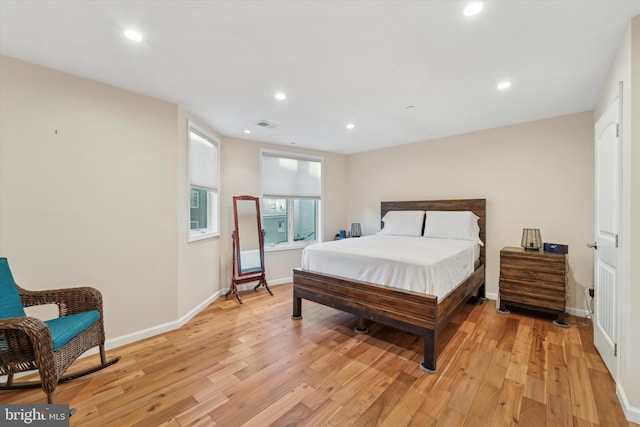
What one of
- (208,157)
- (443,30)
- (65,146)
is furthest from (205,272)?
(443,30)

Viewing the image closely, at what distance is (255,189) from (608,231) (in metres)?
4.08

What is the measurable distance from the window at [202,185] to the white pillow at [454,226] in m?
3.19

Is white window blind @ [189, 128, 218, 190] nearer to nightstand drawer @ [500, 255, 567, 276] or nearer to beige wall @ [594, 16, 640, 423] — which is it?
beige wall @ [594, 16, 640, 423]

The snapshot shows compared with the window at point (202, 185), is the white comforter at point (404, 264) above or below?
below

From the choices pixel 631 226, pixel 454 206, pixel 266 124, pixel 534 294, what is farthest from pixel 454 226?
pixel 266 124

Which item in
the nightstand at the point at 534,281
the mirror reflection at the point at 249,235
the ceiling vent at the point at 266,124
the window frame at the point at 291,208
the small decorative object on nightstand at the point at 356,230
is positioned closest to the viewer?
the nightstand at the point at 534,281

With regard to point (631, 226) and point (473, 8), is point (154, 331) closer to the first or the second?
point (473, 8)

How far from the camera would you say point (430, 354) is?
2.08m

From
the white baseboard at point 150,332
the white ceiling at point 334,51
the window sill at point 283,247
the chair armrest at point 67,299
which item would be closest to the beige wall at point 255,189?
the window sill at point 283,247

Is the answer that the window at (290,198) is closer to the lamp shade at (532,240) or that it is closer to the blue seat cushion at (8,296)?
the blue seat cushion at (8,296)

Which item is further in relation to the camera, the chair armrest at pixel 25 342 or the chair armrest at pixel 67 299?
the chair armrest at pixel 67 299

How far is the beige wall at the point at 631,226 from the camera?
1.58 m

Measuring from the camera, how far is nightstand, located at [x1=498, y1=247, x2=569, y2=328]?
2875 mm

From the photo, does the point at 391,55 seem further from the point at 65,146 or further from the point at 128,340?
the point at 128,340
